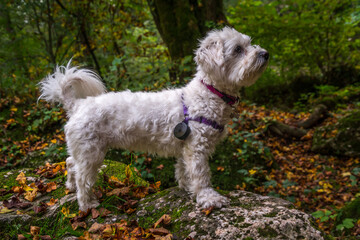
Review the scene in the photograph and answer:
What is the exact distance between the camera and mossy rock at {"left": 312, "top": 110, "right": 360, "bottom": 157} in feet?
21.9

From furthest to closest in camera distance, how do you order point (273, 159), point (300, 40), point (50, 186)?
point (300, 40), point (273, 159), point (50, 186)

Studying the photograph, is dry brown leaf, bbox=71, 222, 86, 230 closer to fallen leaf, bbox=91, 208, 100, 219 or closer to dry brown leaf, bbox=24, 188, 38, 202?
fallen leaf, bbox=91, 208, 100, 219

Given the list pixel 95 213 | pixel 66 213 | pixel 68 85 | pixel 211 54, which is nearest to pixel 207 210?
pixel 95 213

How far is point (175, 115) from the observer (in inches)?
122

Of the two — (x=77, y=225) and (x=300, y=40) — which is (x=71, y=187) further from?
(x=300, y=40)

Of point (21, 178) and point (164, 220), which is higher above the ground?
point (21, 178)

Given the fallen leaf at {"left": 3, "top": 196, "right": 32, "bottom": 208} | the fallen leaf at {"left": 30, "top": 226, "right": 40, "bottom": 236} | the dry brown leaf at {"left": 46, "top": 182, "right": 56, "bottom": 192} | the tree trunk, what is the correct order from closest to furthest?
the fallen leaf at {"left": 30, "top": 226, "right": 40, "bottom": 236} < the fallen leaf at {"left": 3, "top": 196, "right": 32, "bottom": 208} < the dry brown leaf at {"left": 46, "top": 182, "right": 56, "bottom": 192} < the tree trunk

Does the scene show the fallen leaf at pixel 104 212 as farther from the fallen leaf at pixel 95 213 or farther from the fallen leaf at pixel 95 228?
the fallen leaf at pixel 95 228

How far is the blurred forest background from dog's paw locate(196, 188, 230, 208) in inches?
69.5

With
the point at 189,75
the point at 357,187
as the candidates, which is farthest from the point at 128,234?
the point at 357,187

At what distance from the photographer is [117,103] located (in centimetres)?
307

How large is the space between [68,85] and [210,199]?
225 cm

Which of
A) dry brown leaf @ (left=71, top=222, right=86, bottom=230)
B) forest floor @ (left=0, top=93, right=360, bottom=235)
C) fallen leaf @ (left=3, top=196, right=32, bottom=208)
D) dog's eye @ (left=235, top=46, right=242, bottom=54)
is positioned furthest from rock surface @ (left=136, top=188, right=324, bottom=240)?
forest floor @ (left=0, top=93, right=360, bottom=235)

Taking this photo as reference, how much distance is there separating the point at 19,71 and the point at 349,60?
12681 mm
